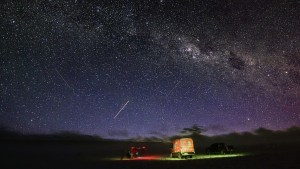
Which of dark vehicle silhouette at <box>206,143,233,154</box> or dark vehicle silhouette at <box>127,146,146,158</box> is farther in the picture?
dark vehicle silhouette at <box>206,143,233,154</box>

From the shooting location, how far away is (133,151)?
47.9m

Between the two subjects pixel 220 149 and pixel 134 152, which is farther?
pixel 220 149

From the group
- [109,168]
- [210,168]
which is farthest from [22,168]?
[210,168]

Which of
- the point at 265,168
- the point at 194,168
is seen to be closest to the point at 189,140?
the point at 194,168

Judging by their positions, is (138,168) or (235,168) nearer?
(235,168)

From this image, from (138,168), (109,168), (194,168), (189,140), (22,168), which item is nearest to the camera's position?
(194,168)

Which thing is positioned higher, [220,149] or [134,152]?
[220,149]

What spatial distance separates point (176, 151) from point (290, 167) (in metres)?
18.9

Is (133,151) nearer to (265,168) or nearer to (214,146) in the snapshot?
(214,146)

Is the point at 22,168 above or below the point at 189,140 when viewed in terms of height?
below

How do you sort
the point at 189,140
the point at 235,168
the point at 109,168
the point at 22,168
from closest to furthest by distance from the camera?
the point at 235,168 → the point at 109,168 → the point at 22,168 → the point at 189,140

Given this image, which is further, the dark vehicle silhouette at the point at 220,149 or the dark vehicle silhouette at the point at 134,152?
the dark vehicle silhouette at the point at 220,149

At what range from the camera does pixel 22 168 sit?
1315 inches

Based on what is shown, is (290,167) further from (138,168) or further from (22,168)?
(22,168)
